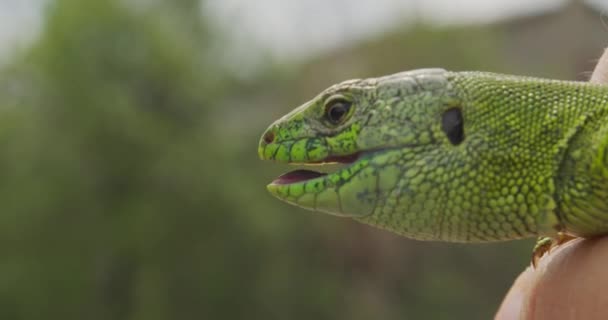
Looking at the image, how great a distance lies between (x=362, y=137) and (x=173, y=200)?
6.79 meters

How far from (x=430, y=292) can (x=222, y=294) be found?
8.82 feet

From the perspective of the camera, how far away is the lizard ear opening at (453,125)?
133 centimetres

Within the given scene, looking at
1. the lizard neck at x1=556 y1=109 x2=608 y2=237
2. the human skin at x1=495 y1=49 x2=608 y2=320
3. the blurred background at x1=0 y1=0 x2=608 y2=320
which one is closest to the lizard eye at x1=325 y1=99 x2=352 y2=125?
the lizard neck at x1=556 y1=109 x2=608 y2=237

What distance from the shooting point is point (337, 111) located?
146 centimetres

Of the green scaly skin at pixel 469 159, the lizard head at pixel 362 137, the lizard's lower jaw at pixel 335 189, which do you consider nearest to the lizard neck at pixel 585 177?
the green scaly skin at pixel 469 159

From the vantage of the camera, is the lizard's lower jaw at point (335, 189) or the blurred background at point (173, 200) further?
the blurred background at point (173, 200)

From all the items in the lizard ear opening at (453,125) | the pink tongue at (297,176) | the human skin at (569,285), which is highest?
the lizard ear opening at (453,125)

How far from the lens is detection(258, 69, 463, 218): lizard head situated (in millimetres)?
1342

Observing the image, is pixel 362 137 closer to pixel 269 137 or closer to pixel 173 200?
pixel 269 137

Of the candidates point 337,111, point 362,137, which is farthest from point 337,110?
point 362,137

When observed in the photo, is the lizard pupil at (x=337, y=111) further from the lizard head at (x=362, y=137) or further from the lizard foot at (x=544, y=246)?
the lizard foot at (x=544, y=246)

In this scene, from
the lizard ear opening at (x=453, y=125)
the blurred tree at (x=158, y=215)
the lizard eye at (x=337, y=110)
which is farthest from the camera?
the blurred tree at (x=158, y=215)

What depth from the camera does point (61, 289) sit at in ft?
24.6

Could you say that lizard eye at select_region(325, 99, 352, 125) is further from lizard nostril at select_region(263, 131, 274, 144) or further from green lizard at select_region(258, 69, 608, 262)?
lizard nostril at select_region(263, 131, 274, 144)
